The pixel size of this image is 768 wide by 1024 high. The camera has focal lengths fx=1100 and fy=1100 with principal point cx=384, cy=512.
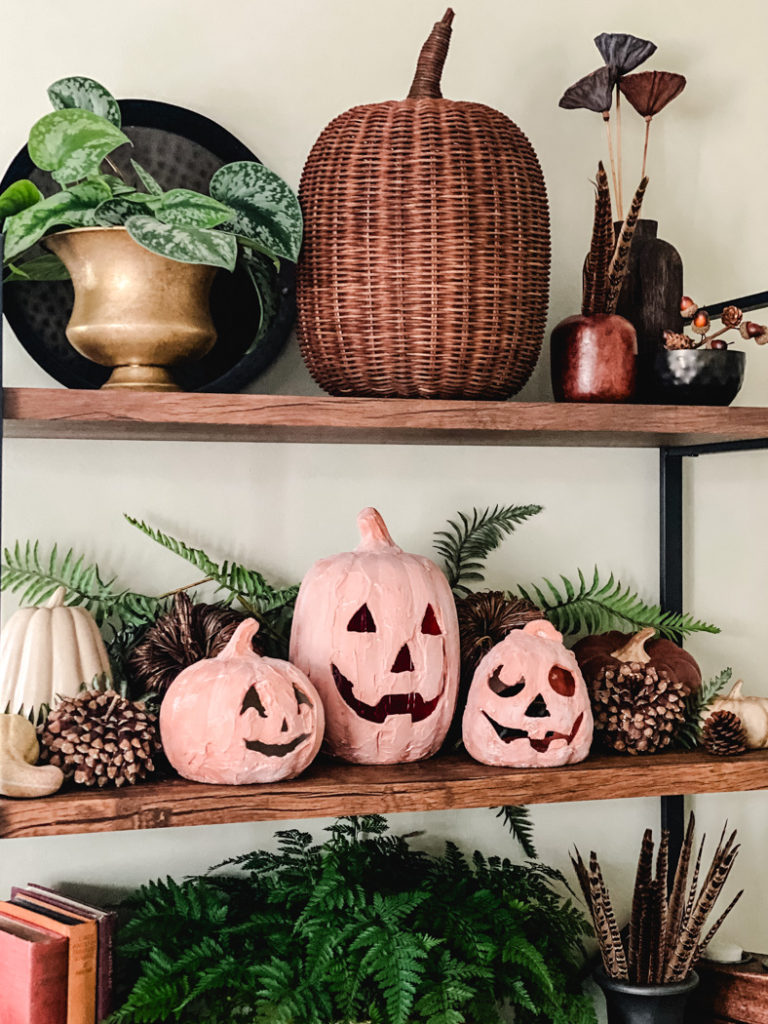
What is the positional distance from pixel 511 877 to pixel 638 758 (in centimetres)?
23

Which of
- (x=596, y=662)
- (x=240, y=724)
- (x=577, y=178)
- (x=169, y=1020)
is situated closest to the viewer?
(x=240, y=724)

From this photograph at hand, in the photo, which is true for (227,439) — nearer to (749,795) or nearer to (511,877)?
(511,877)

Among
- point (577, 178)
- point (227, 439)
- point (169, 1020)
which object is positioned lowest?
point (169, 1020)

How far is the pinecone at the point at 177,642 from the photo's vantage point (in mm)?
1128

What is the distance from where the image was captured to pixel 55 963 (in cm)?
107

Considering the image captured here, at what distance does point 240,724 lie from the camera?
3.28 ft

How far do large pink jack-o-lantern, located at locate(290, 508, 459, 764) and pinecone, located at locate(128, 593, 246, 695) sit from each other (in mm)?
96

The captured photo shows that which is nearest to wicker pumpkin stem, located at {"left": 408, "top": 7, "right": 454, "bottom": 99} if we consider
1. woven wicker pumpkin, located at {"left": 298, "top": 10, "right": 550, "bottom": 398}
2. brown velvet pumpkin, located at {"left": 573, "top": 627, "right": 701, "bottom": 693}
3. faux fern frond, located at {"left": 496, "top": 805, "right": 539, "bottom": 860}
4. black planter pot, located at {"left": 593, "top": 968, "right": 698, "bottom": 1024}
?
woven wicker pumpkin, located at {"left": 298, "top": 10, "right": 550, "bottom": 398}

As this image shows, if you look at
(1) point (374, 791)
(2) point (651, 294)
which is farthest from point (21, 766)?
(2) point (651, 294)

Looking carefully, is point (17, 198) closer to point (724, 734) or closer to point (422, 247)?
point (422, 247)

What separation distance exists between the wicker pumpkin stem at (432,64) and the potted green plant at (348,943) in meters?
0.80

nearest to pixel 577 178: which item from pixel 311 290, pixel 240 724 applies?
pixel 311 290

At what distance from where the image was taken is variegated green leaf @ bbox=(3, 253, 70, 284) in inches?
43.7

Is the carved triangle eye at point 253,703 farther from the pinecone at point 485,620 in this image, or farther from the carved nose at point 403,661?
the pinecone at point 485,620
